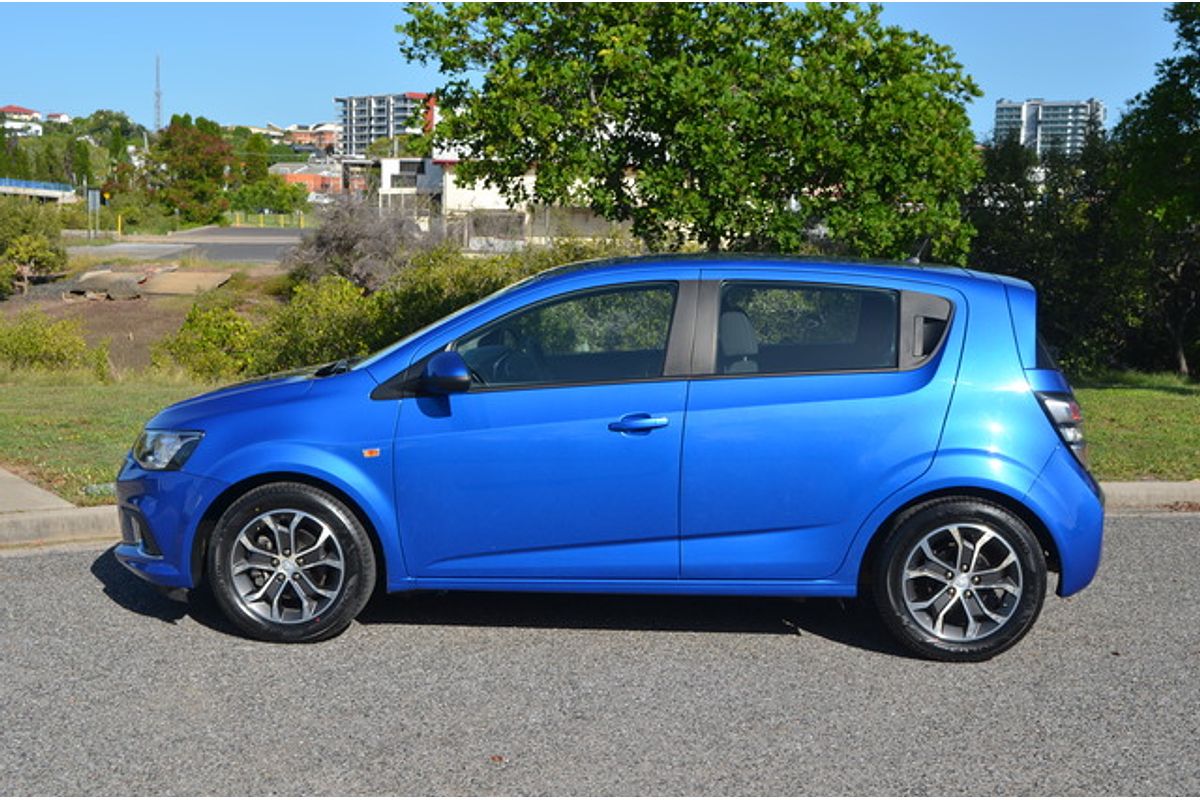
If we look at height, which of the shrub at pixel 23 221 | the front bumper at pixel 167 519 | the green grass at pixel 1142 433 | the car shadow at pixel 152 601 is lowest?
the car shadow at pixel 152 601

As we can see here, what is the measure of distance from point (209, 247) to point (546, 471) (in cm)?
7197

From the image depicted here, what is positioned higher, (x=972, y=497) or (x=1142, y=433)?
(x=972, y=497)

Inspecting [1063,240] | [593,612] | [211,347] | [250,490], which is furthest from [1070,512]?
[1063,240]

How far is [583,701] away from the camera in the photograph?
5.52 meters

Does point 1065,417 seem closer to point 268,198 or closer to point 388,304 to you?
point 388,304

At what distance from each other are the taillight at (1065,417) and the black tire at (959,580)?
0.41 metres

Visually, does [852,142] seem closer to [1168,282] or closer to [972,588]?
[972,588]

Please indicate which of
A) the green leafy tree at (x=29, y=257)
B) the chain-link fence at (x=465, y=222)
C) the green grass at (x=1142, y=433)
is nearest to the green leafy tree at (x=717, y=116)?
the green grass at (x=1142, y=433)

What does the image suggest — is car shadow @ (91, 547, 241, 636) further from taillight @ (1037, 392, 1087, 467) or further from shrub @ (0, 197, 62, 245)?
shrub @ (0, 197, 62, 245)

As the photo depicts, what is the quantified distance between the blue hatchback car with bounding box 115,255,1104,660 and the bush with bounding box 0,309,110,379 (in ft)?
49.7

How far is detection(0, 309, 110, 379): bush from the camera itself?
68.3 feet

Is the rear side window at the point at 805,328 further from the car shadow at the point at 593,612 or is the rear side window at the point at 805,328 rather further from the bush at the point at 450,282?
the bush at the point at 450,282

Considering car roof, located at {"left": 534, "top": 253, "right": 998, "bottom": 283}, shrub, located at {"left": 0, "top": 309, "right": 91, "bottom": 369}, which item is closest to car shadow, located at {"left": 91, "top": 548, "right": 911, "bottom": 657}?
car roof, located at {"left": 534, "top": 253, "right": 998, "bottom": 283}

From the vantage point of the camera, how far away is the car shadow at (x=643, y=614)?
6570 mm
